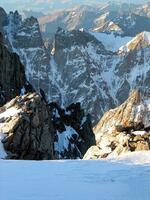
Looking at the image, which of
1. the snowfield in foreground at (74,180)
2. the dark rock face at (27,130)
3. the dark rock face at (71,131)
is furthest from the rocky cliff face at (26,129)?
the dark rock face at (71,131)

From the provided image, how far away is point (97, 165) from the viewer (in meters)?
23.8

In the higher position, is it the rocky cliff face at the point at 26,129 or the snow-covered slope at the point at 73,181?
the snow-covered slope at the point at 73,181

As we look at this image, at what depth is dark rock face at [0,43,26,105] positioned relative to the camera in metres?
103

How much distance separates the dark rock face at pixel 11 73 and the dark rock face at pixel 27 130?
38.3 metres

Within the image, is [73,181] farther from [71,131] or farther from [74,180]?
[71,131]

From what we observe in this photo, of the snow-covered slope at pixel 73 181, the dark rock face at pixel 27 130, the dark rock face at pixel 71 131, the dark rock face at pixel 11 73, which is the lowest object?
the dark rock face at pixel 71 131

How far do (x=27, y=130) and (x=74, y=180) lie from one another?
118ft

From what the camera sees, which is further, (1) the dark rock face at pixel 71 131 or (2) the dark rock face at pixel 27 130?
(1) the dark rock face at pixel 71 131

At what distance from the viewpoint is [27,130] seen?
184 ft

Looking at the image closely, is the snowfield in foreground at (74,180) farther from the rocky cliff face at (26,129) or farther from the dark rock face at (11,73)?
the dark rock face at (11,73)

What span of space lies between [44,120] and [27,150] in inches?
363

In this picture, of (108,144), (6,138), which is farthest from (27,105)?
(108,144)

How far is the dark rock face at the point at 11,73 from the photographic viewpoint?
103 meters

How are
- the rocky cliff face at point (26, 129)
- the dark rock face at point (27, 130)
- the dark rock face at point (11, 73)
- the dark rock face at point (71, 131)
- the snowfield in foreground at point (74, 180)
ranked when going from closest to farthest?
the snowfield in foreground at point (74, 180) < the rocky cliff face at point (26, 129) < the dark rock face at point (27, 130) < the dark rock face at point (11, 73) < the dark rock face at point (71, 131)
